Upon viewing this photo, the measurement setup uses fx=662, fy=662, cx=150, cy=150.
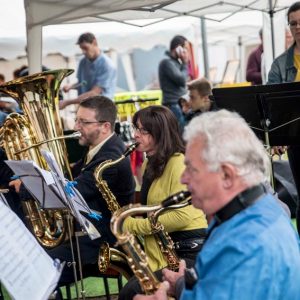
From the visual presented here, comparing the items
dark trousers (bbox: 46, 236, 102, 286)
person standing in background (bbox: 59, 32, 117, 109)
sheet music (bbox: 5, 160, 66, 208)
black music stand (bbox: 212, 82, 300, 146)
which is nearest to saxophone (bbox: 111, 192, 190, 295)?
sheet music (bbox: 5, 160, 66, 208)

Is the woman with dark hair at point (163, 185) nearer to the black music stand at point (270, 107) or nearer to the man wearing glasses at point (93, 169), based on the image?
the man wearing glasses at point (93, 169)

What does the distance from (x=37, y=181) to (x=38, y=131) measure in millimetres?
999

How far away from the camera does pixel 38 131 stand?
4438mm

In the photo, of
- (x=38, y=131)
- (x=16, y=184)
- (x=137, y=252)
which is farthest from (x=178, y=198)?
(x=16, y=184)

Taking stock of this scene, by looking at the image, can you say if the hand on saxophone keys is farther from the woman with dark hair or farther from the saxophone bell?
the woman with dark hair

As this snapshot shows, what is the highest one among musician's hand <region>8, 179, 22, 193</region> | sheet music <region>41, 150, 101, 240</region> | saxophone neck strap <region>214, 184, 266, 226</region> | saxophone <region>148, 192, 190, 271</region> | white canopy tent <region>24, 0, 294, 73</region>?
white canopy tent <region>24, 0, 294, 73</region>

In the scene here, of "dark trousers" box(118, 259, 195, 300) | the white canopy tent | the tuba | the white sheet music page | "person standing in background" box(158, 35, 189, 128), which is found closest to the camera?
the white sheet music page

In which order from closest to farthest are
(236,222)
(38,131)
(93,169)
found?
(236,222) → (93,169) → (38,131)

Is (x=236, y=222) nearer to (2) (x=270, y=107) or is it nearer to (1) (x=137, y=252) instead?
(1) (x=137, y=252)

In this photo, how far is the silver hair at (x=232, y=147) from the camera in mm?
2045

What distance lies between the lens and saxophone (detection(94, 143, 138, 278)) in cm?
396

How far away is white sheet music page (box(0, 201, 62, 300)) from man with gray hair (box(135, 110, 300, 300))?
64 centimetres

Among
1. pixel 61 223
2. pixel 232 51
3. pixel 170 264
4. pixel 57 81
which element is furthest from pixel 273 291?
pixel 232 51

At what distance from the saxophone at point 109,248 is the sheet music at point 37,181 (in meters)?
0.51
